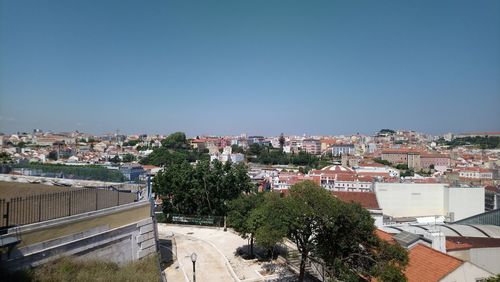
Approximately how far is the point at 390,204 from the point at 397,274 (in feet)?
99.5

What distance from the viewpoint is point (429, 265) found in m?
12.5

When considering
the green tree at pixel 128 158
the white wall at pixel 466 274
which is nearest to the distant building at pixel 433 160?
the green tree at pixel 128 158

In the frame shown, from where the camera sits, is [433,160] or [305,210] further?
[433,160]

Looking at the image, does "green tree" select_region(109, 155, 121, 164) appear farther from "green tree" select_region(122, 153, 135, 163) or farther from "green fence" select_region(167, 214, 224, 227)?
"green fence" select_region(167, 214, 224, 227)

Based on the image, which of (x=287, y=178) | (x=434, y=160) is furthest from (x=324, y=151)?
(x=287, y=178)

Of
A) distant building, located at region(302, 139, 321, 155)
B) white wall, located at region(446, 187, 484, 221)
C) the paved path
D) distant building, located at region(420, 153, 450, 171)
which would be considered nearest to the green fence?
the paved path

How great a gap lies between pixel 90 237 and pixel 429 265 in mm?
11792

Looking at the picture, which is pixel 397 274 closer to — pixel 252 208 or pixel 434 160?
pixel 252 208

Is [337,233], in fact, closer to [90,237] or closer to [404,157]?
[90,237]

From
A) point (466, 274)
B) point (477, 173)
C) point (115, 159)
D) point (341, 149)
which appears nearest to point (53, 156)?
point (115, 159)

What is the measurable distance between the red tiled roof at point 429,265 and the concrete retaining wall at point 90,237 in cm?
916

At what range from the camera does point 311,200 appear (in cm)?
1182

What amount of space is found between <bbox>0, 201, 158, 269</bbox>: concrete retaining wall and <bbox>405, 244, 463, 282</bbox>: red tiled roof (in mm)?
9157

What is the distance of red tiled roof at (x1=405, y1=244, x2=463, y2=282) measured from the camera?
467 inches
